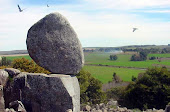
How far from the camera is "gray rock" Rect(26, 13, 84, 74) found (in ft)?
44.1

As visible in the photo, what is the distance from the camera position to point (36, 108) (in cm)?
1319

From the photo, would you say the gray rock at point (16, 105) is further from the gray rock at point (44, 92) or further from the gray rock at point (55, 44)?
the gray rock at point (55, 44)

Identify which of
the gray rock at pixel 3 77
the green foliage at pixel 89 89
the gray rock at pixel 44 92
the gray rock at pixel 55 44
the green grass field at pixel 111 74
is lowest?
the green grass field at pixel 111 74

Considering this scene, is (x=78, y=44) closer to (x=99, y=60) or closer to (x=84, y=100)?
(x=84, y=100)

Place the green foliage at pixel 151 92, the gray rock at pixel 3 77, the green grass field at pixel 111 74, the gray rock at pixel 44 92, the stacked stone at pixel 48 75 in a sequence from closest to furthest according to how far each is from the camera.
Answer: the gray rock at pixel 44 92 < the stacked stone at pixel 48 75 < the gray rock at pixel 3 77 < the green foliage at pixel 151 92 < the green grass field at pixel 111 74

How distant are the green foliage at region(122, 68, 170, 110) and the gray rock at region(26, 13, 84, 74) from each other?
11.8 metres

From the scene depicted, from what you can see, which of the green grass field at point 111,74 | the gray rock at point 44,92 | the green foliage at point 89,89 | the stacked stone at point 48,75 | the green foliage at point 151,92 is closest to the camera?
the gray rock at point 44,92

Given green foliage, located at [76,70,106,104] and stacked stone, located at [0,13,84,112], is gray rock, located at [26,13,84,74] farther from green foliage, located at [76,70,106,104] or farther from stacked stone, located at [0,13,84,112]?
green foliage, located at [76,70,106,104]

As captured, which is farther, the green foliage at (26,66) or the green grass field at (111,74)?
the green grass field at (111,74)

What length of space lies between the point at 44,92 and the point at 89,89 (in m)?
21.0

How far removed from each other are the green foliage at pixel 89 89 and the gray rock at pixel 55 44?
53.2 feet

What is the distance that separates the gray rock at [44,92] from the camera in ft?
42.1

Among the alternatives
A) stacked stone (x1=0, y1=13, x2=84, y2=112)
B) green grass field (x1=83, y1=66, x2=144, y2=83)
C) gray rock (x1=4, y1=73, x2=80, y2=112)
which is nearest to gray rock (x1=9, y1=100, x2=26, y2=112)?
stacked stone (x1=0, y1=13, x2=84, y2=112)

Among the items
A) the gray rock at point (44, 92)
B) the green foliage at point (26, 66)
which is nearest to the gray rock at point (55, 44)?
the gray rock at point (44, 92)
